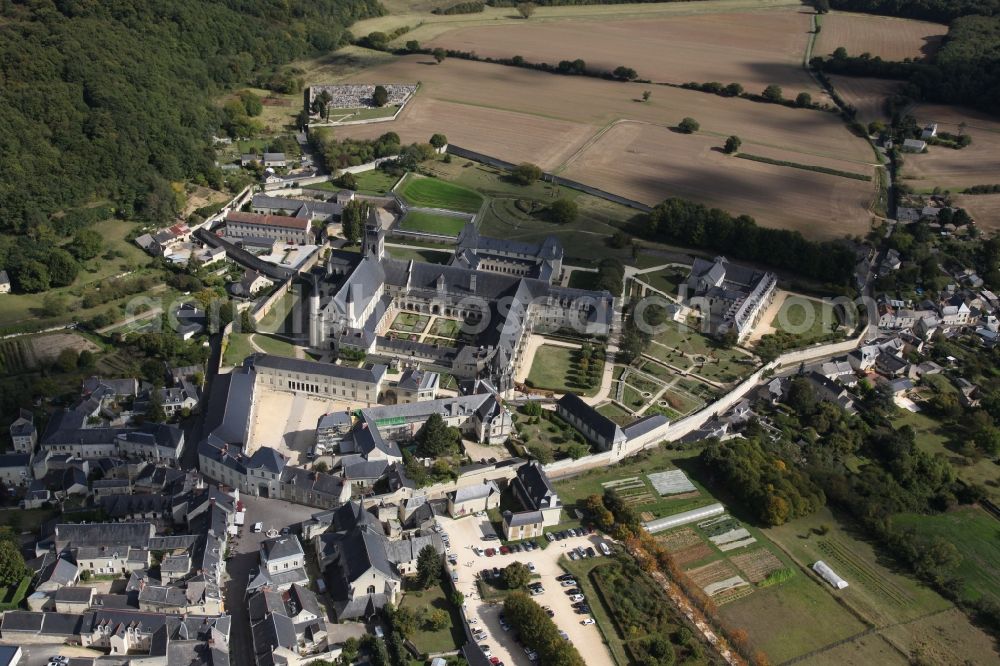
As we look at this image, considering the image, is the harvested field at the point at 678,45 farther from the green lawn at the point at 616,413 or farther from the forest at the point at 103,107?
the green lawn at the point at 616,413

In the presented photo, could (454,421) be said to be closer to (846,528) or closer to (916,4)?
(846,528)

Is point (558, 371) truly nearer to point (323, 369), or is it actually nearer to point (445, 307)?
point (445, 307)

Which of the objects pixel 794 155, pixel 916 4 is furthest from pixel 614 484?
pixel 916 4

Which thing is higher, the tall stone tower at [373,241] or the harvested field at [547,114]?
the harvested field at [547,114]

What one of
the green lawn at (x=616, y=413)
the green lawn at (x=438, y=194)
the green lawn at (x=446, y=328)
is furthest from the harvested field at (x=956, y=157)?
the green lawn at (x=446, y=328)

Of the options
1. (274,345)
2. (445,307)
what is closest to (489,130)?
(445,307)

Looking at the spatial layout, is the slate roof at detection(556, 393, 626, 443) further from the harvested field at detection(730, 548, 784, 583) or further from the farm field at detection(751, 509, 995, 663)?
the farm field at detection(751, 509, 995, 663)
